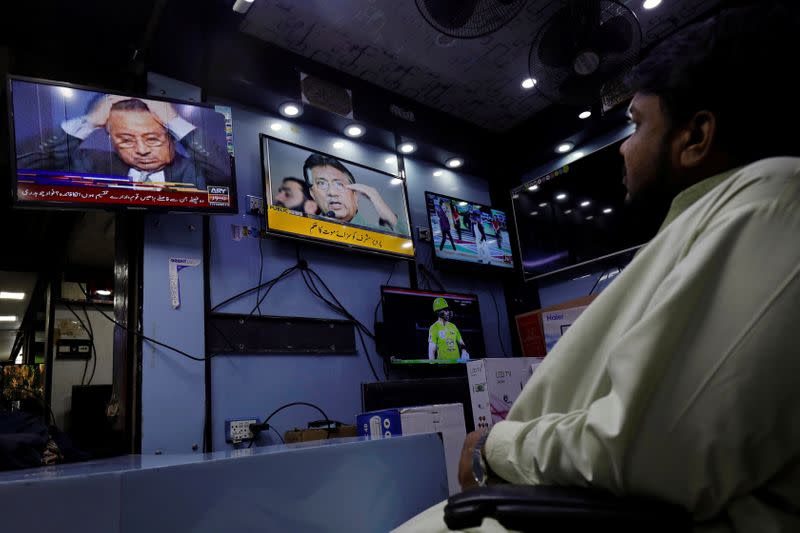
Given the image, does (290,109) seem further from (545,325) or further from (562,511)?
(562,511)

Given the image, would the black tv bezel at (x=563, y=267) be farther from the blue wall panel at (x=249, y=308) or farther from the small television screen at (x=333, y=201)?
the small television screen at (x=333, y=201)

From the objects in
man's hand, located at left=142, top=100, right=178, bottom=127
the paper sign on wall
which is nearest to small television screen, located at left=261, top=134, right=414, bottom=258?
the paper sign on wall

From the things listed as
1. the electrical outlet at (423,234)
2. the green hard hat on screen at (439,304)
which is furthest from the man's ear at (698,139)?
the electrical outlet at (423,234)

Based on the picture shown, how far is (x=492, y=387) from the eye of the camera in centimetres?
311

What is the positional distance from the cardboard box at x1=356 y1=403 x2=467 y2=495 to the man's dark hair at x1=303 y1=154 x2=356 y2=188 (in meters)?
1.89

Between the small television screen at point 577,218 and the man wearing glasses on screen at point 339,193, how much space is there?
1.48 metres

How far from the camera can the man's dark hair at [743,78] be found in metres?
0.82

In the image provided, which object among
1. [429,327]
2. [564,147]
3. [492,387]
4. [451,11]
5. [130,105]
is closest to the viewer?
[451,11]

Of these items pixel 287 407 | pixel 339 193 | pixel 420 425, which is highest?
pixel 339 193

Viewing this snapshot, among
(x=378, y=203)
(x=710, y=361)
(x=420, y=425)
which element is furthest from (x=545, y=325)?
(x=710, y=361)

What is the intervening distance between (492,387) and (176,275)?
6.61 ft

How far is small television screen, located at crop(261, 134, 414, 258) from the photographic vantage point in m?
3.38

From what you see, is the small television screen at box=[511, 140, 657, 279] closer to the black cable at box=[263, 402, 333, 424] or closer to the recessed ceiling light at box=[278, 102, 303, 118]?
the recessed ceiling light at box=[278, 102, 303, 118]

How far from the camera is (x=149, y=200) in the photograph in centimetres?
260
